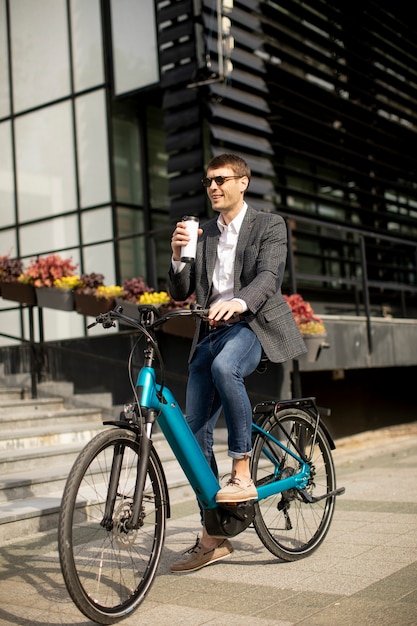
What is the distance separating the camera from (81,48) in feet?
43.4

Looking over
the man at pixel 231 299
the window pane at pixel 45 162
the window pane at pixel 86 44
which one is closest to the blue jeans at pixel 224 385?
the man at pixel 231 299

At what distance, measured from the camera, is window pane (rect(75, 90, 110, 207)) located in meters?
12.8

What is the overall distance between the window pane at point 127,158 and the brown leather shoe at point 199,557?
925cm

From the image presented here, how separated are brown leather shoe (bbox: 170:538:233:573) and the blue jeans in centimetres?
39

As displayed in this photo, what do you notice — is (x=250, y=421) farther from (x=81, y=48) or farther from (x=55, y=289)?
(x=81, y=48)

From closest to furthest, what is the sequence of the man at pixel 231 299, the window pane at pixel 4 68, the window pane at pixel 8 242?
the man at pixel 231 299, the window pane at pixel 8 242, the window pane at pixel 4 68

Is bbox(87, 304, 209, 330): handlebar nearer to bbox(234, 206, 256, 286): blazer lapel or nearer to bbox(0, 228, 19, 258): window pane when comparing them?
bbox(234, 206, 256, 286): blazer lapel

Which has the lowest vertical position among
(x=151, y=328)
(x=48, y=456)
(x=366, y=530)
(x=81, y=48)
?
(x=366, y=530)

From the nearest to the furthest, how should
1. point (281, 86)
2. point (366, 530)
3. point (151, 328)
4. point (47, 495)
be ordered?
point (151, 328) → point (366, 530) → point (47, 495) → point (281, 86)

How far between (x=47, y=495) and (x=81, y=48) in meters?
9.41

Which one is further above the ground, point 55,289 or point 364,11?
point 364,11

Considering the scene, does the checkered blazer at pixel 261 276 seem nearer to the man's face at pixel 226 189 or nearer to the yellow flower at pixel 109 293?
the man's face at pixel 226 189

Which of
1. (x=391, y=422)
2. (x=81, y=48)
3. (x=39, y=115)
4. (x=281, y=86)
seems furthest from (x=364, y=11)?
(x=391, y=422)

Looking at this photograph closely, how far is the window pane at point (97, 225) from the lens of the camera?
12.6m
